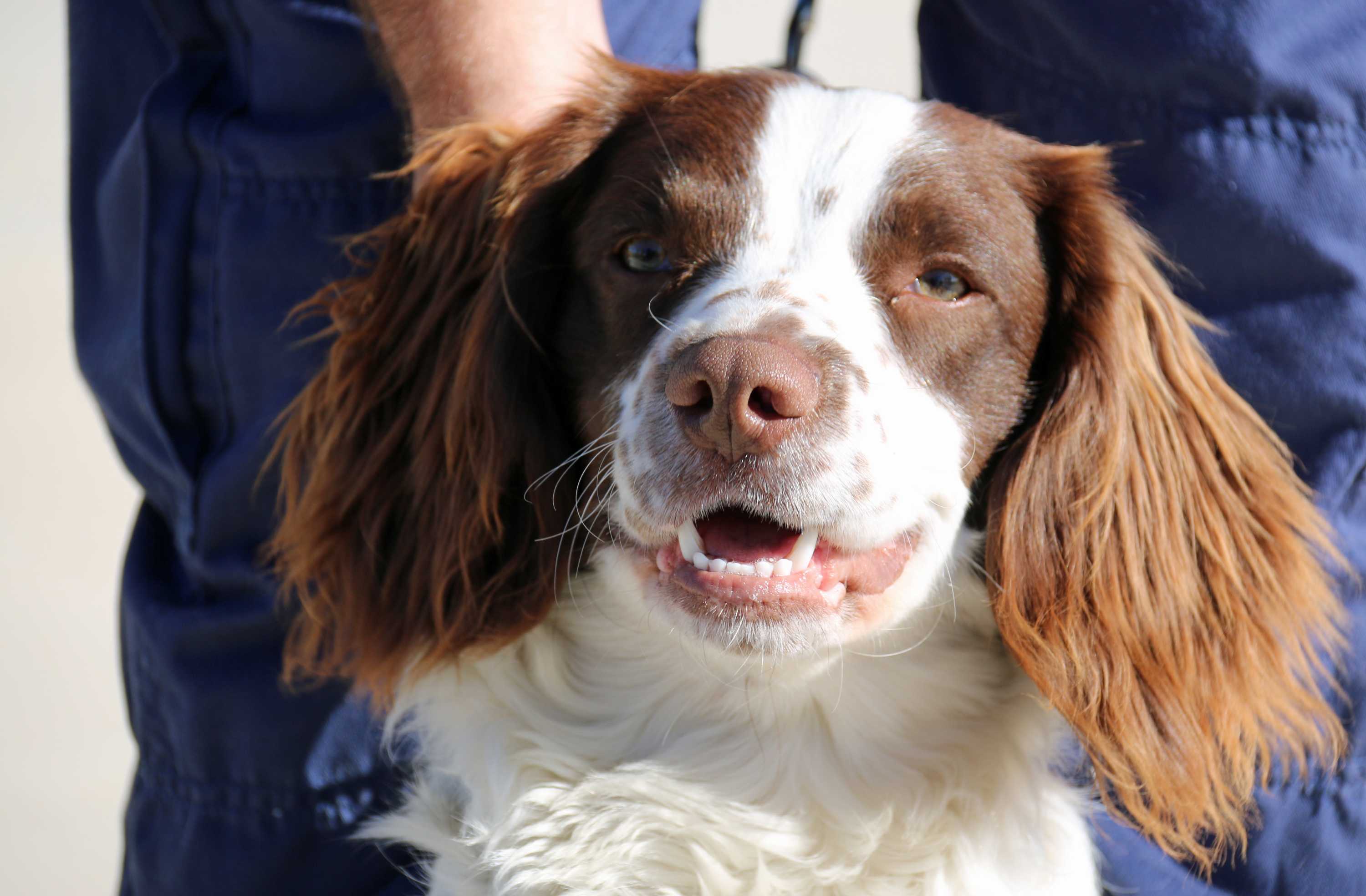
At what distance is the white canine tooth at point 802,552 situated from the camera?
192cm

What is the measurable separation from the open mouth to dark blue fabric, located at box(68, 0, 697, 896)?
105 centimetres

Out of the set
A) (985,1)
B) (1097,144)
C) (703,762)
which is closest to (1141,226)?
(1097,144)

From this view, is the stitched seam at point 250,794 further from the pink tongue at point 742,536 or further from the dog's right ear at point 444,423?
the pink tongue at point 742,536

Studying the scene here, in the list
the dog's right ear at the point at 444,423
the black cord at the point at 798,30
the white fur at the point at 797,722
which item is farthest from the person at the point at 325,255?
the white fur at the point at 797,722

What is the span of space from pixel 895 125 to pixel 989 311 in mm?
344

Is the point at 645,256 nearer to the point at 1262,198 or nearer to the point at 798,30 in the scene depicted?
the point at 798,30

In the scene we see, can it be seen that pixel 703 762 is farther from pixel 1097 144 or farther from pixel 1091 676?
pixel 1097 144

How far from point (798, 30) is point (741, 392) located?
1145mm

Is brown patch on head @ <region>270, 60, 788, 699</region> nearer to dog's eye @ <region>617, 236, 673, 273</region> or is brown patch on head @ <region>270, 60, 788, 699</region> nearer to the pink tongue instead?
dog's eye @ <region>617, 236, 673, 273</region>

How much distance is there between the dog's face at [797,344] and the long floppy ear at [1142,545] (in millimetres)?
87

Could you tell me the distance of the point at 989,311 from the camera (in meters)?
2.11

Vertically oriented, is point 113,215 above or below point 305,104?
below

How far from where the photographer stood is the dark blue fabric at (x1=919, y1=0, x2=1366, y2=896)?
7.76 ft

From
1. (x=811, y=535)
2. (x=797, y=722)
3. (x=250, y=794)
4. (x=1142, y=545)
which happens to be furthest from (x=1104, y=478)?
(x=250, y=794)
